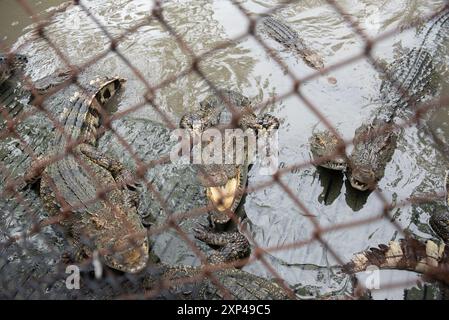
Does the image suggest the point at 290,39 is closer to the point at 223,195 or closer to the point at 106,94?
the point at 106,94

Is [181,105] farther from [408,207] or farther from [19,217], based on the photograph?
[408,207]

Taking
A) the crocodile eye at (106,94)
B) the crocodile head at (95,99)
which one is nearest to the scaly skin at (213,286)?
the crocodile head at (95,99)

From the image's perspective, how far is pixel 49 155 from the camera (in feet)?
11.6

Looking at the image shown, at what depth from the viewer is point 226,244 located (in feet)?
9.67

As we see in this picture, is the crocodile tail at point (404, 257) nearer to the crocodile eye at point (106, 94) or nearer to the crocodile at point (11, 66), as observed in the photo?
the crocodile eye at point (106, 94)

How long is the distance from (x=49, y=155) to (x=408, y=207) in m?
2.65

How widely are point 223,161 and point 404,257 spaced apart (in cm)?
132

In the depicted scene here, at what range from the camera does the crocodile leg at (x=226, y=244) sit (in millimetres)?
2879

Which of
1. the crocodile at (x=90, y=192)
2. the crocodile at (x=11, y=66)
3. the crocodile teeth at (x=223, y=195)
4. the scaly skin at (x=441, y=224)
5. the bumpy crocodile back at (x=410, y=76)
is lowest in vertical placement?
the scaly skin at (x=441, y=224)

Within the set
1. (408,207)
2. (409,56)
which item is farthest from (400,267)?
(409,56)

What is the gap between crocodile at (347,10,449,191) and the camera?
3080 mm

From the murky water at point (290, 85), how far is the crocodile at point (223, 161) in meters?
0.16

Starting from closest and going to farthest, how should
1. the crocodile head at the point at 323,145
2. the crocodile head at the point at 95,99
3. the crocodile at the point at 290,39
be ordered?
the crocodile head at the point at 323,145, the crocodile head at the point at 95,99, the crocodile at the point at 290,39

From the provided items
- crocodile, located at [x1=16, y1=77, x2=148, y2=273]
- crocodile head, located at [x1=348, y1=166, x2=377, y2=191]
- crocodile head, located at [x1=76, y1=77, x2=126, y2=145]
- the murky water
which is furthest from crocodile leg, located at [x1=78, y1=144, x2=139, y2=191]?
crocodile head, located at [x1=348, y1=166, x2=377, y2=191]
